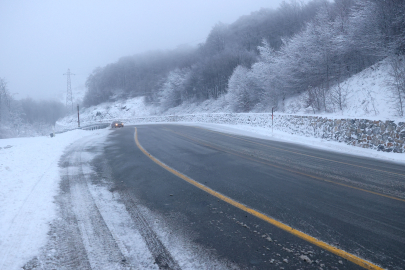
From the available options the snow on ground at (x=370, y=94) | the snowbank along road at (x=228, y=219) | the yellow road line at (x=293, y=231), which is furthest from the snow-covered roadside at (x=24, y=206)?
the snow on ground at (x=370, y=94)

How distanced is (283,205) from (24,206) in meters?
4.93

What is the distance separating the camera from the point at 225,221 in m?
4.19

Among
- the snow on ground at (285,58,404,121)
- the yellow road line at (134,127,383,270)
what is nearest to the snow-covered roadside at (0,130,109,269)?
the yellow road line at (134,127,383,270)

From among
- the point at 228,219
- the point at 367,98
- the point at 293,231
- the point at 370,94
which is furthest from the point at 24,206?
the point at 370,94

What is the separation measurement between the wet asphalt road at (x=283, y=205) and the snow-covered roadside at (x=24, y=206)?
5.47 feet

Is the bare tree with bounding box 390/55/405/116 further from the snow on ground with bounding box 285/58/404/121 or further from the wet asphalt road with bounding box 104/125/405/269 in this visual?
the wet asphalt road with bounding box 104/125/405/269

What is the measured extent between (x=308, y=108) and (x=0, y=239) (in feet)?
83.9

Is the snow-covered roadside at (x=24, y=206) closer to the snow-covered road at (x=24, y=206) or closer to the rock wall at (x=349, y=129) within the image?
the snow-covered road at (x=24, y=206)

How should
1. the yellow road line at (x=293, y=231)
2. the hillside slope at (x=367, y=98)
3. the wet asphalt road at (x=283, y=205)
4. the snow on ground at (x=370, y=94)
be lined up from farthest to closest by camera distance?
1. the snow on ground at (x=370, y=94)
2. the hillside slope at (x=367, y=98)
3. the wet asphalt road at (x=283, y=205)
4. the yellow road line at (x=293, y=231)

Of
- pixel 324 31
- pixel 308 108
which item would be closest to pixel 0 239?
pixel 308 108

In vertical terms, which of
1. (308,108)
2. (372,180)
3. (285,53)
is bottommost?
(372,180)

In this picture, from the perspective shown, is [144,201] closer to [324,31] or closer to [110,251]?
[110,251]

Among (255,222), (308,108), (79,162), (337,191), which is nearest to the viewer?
(255,222)

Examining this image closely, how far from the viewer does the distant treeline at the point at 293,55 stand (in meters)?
21.4
